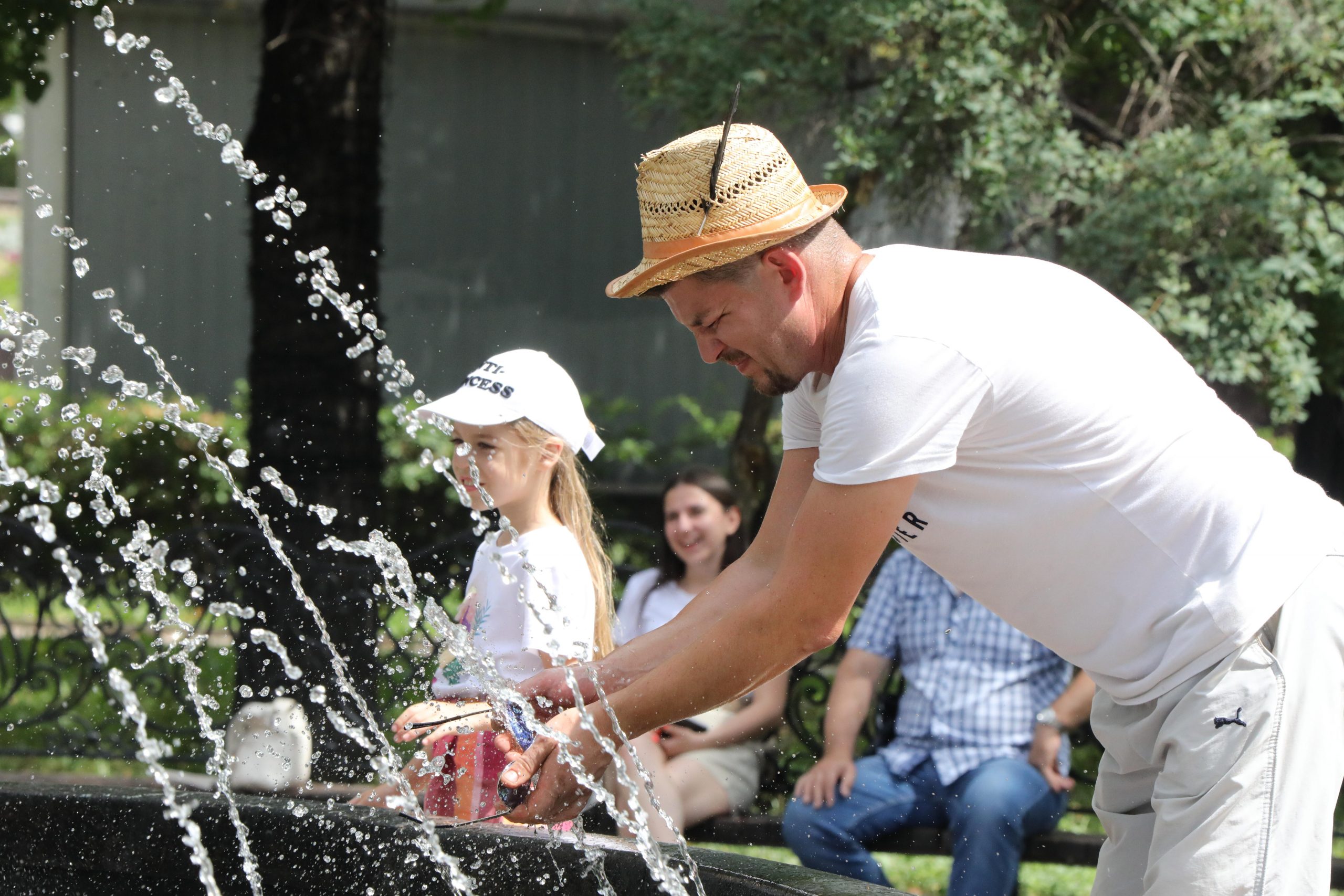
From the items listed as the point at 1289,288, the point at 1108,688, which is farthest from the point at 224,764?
the point at 1289,288

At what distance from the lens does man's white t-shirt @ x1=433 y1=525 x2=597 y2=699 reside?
284 cm

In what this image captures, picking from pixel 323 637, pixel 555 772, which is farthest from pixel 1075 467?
pixel 323 637

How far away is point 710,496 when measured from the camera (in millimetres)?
4195

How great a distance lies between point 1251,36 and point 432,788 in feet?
12.6

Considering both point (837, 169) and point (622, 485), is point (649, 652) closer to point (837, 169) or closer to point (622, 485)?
point (837, 169)

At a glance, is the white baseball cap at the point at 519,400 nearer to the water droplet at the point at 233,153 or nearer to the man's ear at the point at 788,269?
the water droplet at the point at 233,153

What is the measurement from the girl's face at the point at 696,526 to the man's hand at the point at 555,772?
2.18 m

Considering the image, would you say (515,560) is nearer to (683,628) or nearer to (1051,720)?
(683,628)

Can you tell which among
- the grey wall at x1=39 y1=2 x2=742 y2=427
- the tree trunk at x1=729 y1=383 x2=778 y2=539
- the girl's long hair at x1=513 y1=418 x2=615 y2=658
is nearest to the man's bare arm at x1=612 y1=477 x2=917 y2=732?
the girl's long hair at x1=513 y1=418 x2=615 y2=658

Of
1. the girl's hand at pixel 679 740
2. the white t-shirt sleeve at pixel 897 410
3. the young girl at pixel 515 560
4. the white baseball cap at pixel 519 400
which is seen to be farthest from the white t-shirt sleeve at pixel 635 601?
the white t-shirt sleeve at pixel 897 410

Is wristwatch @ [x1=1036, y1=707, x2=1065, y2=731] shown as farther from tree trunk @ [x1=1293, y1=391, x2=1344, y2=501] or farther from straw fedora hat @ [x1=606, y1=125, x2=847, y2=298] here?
straw fedora hat @ [x1=606, y1=125, x2=847, y2=298]

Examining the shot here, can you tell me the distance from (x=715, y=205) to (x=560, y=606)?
1.22 meters

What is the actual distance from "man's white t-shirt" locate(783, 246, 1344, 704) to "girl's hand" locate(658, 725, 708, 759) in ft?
7.21

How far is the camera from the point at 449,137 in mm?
9266
